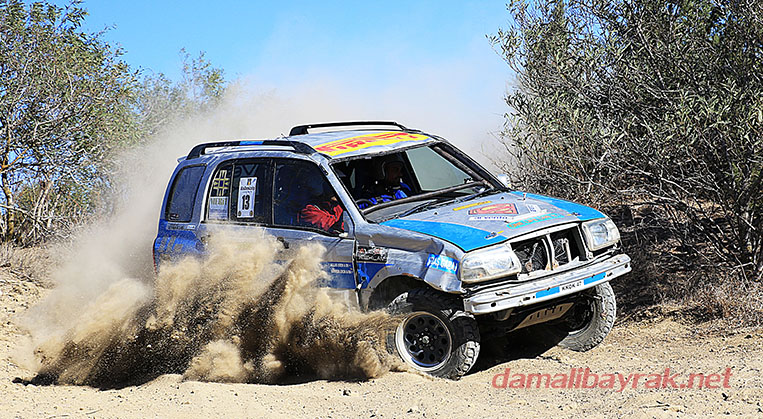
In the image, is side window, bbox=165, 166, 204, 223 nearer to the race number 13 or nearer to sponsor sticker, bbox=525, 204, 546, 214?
the race number 13

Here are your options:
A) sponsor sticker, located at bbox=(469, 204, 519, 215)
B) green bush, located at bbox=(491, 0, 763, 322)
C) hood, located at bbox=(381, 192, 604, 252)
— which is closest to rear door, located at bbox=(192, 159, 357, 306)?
hood, located at bbox=(381, 192, 604, 252)

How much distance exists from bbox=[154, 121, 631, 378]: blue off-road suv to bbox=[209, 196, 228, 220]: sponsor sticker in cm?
1

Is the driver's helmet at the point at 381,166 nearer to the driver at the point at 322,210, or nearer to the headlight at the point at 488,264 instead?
the driver at the point at 322,210

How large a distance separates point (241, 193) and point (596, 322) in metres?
3.19

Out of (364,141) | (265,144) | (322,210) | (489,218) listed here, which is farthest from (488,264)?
(265,144)

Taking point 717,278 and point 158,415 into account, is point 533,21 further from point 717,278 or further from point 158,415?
point 158,415

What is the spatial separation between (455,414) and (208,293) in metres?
2.50

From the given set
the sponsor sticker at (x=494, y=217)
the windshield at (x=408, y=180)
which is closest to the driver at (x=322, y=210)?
the windshield at (x=408, y=180)

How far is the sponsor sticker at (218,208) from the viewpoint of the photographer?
6785mm

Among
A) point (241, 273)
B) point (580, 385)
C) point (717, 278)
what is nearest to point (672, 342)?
point (717, 278)

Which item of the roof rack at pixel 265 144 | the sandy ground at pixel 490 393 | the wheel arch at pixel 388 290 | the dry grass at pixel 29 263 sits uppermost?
the roof rack at pixel 265 144

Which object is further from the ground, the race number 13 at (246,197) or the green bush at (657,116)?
the green bush at (657,116)

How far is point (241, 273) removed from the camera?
628cm

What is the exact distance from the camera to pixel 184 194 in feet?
23.7
